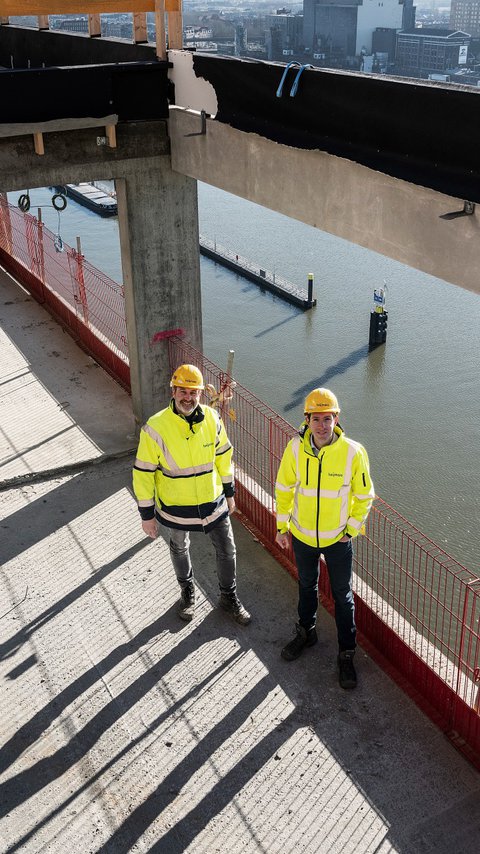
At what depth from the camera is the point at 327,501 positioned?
214 inches

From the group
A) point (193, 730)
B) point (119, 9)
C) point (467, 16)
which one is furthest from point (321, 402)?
point (467, 16)

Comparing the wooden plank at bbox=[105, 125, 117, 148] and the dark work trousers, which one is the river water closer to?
the dark work trousers

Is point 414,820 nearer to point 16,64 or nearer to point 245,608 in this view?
point 245,608

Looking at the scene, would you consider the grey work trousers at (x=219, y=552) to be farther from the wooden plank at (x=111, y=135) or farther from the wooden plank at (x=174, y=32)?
the wooden plank at (x=174, y=32)

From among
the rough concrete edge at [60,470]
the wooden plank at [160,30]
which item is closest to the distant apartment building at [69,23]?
the wooden plank at [160,30]

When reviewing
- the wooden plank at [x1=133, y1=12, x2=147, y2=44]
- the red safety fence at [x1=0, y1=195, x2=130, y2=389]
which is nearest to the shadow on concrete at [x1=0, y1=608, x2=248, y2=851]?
the red safety fence at [x1=0, y1=195, x2=130, y2=389]

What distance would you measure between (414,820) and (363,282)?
90.2ft

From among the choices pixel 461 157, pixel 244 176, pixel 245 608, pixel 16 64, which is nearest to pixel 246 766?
pixel 245 608

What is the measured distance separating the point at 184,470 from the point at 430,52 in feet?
399

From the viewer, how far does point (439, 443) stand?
19.0m

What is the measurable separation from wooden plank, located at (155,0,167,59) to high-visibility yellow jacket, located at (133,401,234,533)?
4009mm

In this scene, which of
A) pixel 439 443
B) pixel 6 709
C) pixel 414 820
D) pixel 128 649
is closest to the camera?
pixel 414 820

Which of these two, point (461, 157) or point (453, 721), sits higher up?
point (461, 157)

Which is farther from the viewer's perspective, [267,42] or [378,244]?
[267,42]
